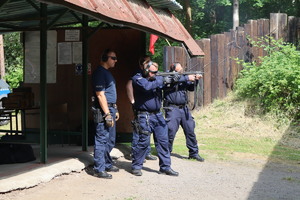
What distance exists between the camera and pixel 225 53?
17828 mm

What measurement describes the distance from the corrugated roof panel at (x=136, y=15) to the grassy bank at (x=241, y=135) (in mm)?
2505

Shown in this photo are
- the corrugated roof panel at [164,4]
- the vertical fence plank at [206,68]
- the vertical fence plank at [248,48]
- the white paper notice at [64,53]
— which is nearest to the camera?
the corrugated roof panel at [164,4]

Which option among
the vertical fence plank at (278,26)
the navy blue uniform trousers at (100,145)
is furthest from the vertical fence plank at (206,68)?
the navy blue uniform trousers at (100,145)

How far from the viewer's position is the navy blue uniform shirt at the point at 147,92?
8.40 meters

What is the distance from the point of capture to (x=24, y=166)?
8445 millimetres

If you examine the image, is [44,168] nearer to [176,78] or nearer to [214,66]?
[176,78]

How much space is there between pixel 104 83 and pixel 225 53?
10.1 meters

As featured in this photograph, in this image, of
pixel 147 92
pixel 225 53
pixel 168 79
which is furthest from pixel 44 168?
pixel 225 53

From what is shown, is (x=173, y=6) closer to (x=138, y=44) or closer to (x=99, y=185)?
(x=138, y=44)

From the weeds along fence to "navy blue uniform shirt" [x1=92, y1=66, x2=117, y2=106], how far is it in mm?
7830

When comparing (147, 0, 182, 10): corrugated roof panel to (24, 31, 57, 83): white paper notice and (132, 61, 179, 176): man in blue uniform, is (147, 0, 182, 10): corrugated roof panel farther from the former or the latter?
(24, 31, 57, 83): white paper notice

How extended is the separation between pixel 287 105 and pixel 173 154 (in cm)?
510

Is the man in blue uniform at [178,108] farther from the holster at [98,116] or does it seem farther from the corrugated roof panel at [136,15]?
the holster at [98,116]

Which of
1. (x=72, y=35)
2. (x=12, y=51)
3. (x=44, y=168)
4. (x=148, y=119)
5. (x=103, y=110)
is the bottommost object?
(x=44, y=168)
